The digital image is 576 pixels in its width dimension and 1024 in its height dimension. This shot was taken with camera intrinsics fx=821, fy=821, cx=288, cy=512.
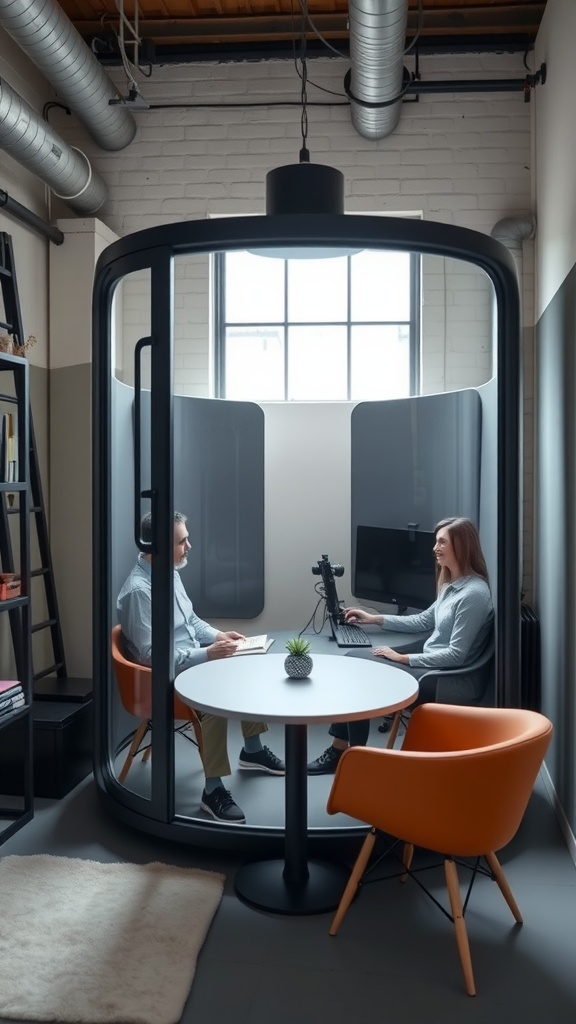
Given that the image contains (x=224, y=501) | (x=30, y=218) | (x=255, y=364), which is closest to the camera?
(x=30, y=218)

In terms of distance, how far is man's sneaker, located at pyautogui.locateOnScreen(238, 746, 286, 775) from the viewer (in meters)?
3.51

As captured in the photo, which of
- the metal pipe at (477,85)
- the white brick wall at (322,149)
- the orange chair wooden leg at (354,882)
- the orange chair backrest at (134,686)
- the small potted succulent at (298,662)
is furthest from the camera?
the white brick wall at (322,149)

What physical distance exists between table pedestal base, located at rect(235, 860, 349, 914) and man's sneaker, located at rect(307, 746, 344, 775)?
69 cm

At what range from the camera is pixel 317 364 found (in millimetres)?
4207

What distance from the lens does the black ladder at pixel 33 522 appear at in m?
3.51

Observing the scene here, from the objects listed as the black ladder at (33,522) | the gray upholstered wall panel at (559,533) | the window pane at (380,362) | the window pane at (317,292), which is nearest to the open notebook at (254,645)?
the black ladder at (33,522)

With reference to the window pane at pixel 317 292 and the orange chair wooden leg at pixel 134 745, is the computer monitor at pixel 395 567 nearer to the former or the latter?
the window pane at pixel 317 292

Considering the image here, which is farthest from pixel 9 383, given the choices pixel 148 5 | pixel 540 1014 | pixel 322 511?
pixel 540 1014

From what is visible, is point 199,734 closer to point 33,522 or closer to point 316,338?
point 33,522

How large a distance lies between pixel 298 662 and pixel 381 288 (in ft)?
6.17

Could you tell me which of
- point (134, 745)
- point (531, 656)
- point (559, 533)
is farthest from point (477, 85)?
point (134, 745)

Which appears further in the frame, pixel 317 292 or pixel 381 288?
pixel 317 292

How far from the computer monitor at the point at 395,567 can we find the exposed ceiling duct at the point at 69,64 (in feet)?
8.16

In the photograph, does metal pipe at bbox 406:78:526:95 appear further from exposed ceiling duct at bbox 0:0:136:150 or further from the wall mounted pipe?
exposed ceiling duct at bbox 0:0:136:150
